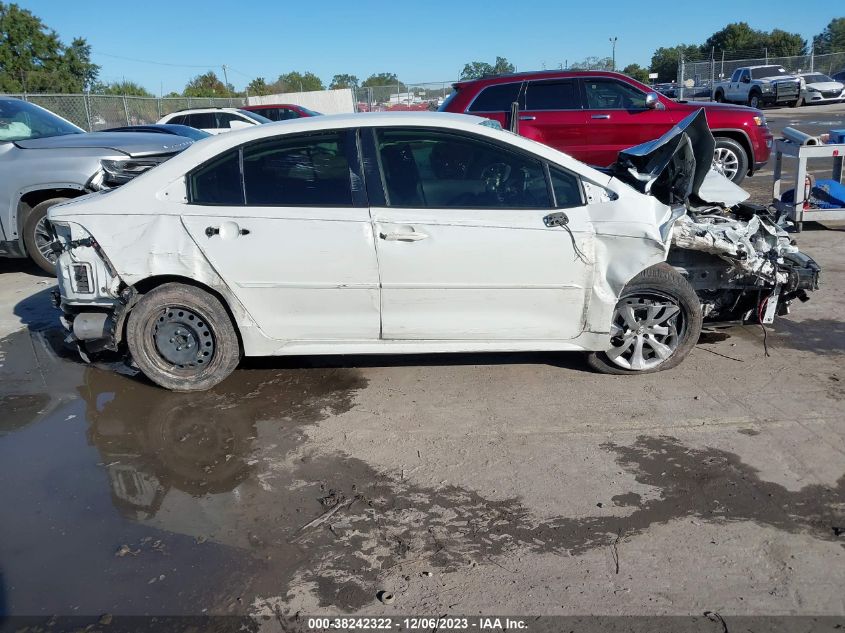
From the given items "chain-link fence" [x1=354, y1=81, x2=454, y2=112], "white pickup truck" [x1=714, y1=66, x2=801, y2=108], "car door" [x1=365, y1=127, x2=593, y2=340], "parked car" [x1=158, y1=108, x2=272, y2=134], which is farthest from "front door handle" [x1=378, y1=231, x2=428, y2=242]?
"white pickup truck" [x1=714, y1=66, x2=801, y2=108]

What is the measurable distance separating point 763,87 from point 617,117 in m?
26.9

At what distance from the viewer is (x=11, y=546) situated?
127 inches

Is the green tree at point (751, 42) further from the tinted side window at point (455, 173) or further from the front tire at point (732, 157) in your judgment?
the tinted side window at point (455, 173)

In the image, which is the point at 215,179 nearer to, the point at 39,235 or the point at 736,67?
the point at 39,235

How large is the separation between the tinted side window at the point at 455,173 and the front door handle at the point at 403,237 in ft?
0.65

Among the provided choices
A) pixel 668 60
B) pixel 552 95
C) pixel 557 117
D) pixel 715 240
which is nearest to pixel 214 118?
pixel 552 95

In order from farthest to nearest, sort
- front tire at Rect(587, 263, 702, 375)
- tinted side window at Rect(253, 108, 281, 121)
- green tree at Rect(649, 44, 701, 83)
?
green tree at Rect(649, 44, 701, 83) < tinted side window at Rect(253, 108, 281, 121) < front tire at Rect(587, 263, 702, 375)

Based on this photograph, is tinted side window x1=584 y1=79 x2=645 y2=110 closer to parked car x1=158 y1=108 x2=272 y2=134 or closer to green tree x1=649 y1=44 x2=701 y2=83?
parked car x1=158 y1=108 x2=272 y2=134

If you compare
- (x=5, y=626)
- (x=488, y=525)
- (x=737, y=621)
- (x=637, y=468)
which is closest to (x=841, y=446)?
(x=637, y=468)

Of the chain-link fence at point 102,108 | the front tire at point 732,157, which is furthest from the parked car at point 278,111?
the front tire at point 732,157

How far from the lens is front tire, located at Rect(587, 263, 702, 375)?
180 inches

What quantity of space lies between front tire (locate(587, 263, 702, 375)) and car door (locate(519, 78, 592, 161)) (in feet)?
20.3

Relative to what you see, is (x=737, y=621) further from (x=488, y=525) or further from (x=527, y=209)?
(x=527, y=209)

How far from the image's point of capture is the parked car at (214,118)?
17.4 metres
